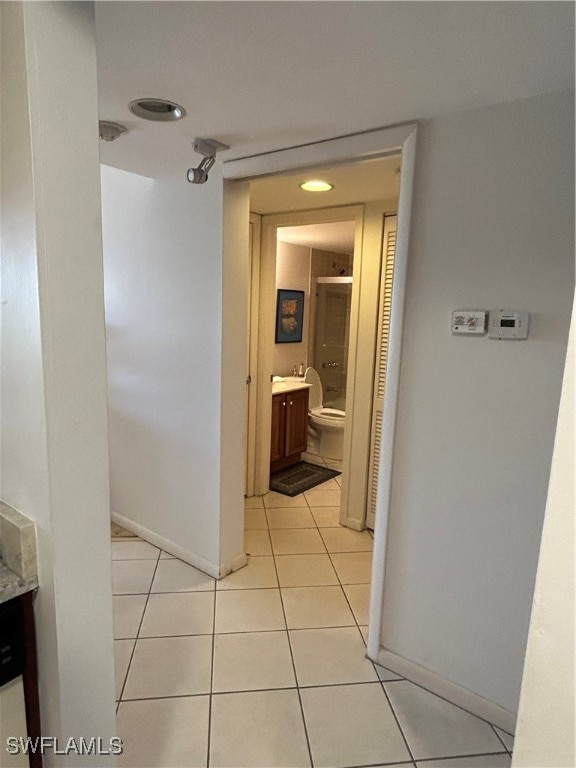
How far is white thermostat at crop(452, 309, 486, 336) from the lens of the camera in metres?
1.54

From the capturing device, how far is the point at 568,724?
1.82 ft

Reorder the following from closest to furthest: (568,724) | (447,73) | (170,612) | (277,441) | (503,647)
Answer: (568,724)
(447,73)
(503,647)
(170,612)
(277,441)

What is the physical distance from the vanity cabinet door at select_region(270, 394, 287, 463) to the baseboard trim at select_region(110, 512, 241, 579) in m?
1.28

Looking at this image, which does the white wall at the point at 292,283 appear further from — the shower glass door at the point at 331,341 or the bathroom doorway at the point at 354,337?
the bathroom doorway at the point at 354,337

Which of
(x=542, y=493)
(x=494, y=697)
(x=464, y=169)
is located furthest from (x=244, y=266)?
(x=494, y=697)

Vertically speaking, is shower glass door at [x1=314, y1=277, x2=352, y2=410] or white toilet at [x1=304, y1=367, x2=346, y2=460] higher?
shower glass door at [x1=314, y1=277, x2=352, y2=410]

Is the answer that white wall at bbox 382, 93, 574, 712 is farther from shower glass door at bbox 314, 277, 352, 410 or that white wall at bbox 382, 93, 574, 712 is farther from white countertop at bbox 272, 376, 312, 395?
shower glass door at bbox 314, 277, 352, 410

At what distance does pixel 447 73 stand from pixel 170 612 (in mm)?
2454

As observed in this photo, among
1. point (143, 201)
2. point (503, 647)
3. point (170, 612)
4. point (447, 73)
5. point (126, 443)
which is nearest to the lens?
point (447, 73)

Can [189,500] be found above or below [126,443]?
below

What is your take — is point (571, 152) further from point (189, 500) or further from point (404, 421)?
point (189, 500)

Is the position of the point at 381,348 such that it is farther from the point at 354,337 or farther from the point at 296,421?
the point at 296,421

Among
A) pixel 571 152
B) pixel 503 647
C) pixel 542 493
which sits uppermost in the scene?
pixel 571 152

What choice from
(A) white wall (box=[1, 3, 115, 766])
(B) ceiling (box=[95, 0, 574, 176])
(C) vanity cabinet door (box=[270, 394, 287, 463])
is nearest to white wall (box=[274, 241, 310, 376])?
(C) vanity cabinet door (box=[270, 394, 287, 463])
